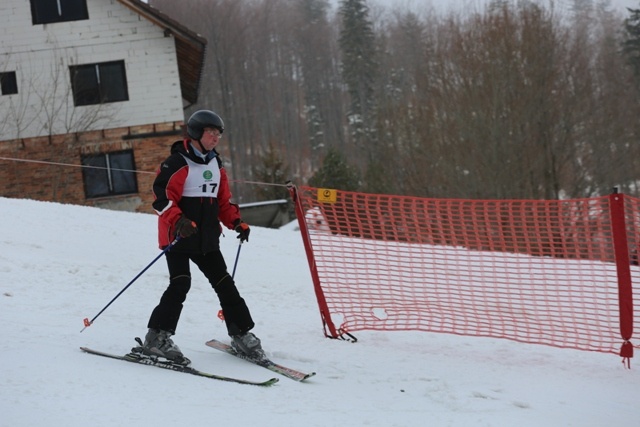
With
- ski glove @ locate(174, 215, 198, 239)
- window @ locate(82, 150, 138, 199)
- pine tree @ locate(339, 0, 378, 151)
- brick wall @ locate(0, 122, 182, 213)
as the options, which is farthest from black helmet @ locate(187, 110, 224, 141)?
pine tree @ locate(339, 0, 378, 151)

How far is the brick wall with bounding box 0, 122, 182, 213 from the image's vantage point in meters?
22.2

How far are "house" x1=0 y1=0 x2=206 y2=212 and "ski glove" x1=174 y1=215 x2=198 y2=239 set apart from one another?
1760 cm

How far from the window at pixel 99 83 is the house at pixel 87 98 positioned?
0.03 metres

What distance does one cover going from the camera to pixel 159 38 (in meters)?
22.2

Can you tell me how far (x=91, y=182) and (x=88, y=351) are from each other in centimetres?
1823

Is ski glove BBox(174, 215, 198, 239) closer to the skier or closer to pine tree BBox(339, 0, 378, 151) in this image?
the skier

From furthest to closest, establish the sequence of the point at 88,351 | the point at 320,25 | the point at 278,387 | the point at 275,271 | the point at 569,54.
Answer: the point at 320,25
the point at 569,54
the point at 275,271
the point at 88,351
the point at 278,387

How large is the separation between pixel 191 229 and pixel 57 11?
2004cm

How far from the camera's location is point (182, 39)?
22.0 metres

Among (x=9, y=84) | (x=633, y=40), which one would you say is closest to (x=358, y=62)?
(x=633, y=40)

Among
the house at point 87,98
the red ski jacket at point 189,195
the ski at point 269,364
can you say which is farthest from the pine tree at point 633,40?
the red ski jacket at point 189,195

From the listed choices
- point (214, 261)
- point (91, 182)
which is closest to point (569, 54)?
point (91, 182)

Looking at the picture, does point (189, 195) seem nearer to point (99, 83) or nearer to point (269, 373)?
point (269, 373)

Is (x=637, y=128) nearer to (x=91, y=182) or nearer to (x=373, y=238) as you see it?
(x=91, y=182)
